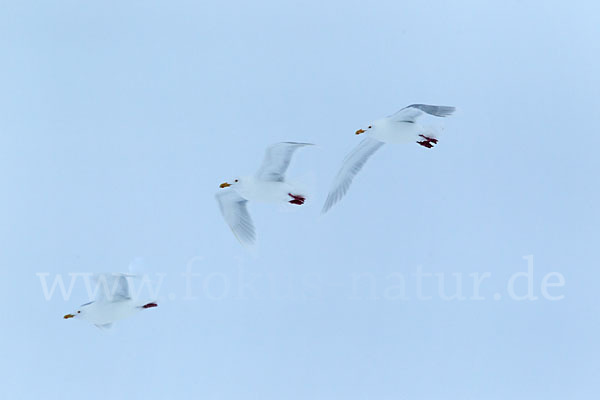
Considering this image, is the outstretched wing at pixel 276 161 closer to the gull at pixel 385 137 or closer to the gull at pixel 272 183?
the gull at pixel 272 183

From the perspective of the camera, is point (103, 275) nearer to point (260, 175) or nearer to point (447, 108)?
point (260, 175)

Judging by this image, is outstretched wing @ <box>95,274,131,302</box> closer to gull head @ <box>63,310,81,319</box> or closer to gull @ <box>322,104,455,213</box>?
gull head @ <box>63,310,81,319</box>

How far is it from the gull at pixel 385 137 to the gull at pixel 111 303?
7.26 ft

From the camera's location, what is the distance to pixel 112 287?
29.3ft

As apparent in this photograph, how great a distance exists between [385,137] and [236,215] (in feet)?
5.35

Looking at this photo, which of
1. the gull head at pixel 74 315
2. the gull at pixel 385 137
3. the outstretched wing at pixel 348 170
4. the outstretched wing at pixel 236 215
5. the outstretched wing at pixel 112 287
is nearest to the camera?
the gull at pixel 385 137

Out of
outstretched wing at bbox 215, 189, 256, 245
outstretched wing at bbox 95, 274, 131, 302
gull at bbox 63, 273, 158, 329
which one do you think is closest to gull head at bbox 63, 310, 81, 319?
gull at bbox 63, 273, 158, 329

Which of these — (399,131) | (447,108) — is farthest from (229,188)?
(447,108)

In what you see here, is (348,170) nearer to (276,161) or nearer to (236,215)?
(236,215)

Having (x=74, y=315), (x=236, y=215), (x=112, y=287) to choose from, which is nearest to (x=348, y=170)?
(x=236, y=215)

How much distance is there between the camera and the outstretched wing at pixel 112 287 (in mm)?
8859

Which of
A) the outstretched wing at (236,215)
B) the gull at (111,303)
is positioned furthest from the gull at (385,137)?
the gull at (111,303)

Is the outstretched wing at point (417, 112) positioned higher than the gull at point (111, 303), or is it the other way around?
the outstretched wing at point (417, 112)

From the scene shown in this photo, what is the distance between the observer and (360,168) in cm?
1002
